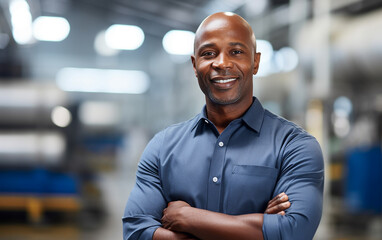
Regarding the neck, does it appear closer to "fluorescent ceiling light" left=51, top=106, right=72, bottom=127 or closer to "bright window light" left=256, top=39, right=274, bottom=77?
"fluorescent ceiling light" left=51, top=106, right=72, bottom=127

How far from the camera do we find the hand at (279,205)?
1442 mm

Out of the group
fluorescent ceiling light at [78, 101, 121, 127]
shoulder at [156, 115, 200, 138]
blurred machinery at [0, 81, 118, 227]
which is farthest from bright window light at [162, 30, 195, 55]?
shoulder at [156, 115, 200, 138]

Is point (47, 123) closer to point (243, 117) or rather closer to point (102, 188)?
point (102, 188)

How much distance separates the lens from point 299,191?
1454mm

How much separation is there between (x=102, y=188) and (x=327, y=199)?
3058 millimetres

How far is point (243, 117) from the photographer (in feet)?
5.18

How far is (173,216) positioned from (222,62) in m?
0.52

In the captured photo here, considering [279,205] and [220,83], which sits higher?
[220,83]

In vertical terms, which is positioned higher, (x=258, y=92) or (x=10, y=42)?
(x=10, y=42)

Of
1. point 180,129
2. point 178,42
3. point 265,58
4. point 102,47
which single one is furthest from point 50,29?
point 180,129

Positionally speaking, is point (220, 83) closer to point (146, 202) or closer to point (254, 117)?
point (254, 117)

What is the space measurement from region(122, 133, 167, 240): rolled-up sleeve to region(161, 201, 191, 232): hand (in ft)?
0.14

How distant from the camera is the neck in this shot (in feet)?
5.24

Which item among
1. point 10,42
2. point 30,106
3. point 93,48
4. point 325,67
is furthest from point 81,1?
point 325,67
